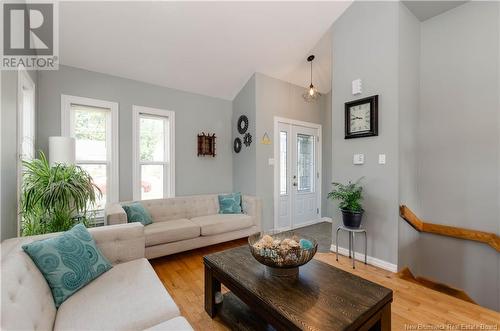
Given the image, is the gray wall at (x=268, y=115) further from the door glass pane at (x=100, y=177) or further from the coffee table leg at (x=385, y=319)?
the coffee table leg at (x=385, y=319)

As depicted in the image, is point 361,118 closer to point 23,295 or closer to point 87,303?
point 87,303

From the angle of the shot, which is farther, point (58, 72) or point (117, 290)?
point (58, 72)

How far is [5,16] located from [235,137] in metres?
3.08

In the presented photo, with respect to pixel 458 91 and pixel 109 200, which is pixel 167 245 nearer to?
pixel 109 200

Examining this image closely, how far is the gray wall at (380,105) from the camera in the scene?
2521 mm

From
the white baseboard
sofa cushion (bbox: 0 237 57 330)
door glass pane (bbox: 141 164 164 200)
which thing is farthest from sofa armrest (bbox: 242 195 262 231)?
sofa cushion (bbox: 0 237 57 330)

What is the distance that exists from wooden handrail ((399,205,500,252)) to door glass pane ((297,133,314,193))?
2.07 m

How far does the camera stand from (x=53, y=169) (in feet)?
6.90

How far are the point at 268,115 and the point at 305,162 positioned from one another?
1346 mm

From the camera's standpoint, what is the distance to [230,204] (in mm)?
3691

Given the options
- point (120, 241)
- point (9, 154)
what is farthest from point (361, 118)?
point (9, 154)

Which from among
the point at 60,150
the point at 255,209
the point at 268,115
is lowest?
the point at 255,209

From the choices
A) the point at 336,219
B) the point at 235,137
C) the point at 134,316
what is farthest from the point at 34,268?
the point at 235,137

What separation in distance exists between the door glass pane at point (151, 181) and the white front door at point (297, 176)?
204cm
